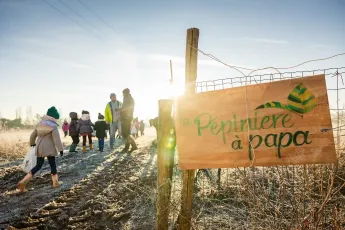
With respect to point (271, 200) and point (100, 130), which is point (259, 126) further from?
point (100, 130)

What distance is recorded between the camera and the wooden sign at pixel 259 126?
6.05 feet

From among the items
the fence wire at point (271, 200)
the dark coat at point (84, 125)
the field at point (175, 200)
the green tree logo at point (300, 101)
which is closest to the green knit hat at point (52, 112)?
the field at point (175, 200)

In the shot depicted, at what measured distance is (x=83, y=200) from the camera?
12.8ft

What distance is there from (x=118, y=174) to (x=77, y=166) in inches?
67.9

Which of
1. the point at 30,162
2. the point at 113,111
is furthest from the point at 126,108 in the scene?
the point at 30,162

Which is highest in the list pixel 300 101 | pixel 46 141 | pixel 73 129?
pixel 300 101

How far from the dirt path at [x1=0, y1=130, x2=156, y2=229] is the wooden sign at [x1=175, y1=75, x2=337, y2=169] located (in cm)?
149

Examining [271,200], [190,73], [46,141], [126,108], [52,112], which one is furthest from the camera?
[126,108]

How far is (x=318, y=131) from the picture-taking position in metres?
1.84

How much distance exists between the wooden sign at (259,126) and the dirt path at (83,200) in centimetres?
149

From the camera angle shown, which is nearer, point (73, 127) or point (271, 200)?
point (271, 200)

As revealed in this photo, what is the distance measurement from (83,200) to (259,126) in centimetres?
338

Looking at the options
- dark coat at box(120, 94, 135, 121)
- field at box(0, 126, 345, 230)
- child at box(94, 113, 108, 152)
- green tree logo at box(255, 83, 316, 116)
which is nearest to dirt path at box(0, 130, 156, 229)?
field at box(0, 126, 345, 230)

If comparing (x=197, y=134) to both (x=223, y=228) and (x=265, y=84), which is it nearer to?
(x=265, y=84)
